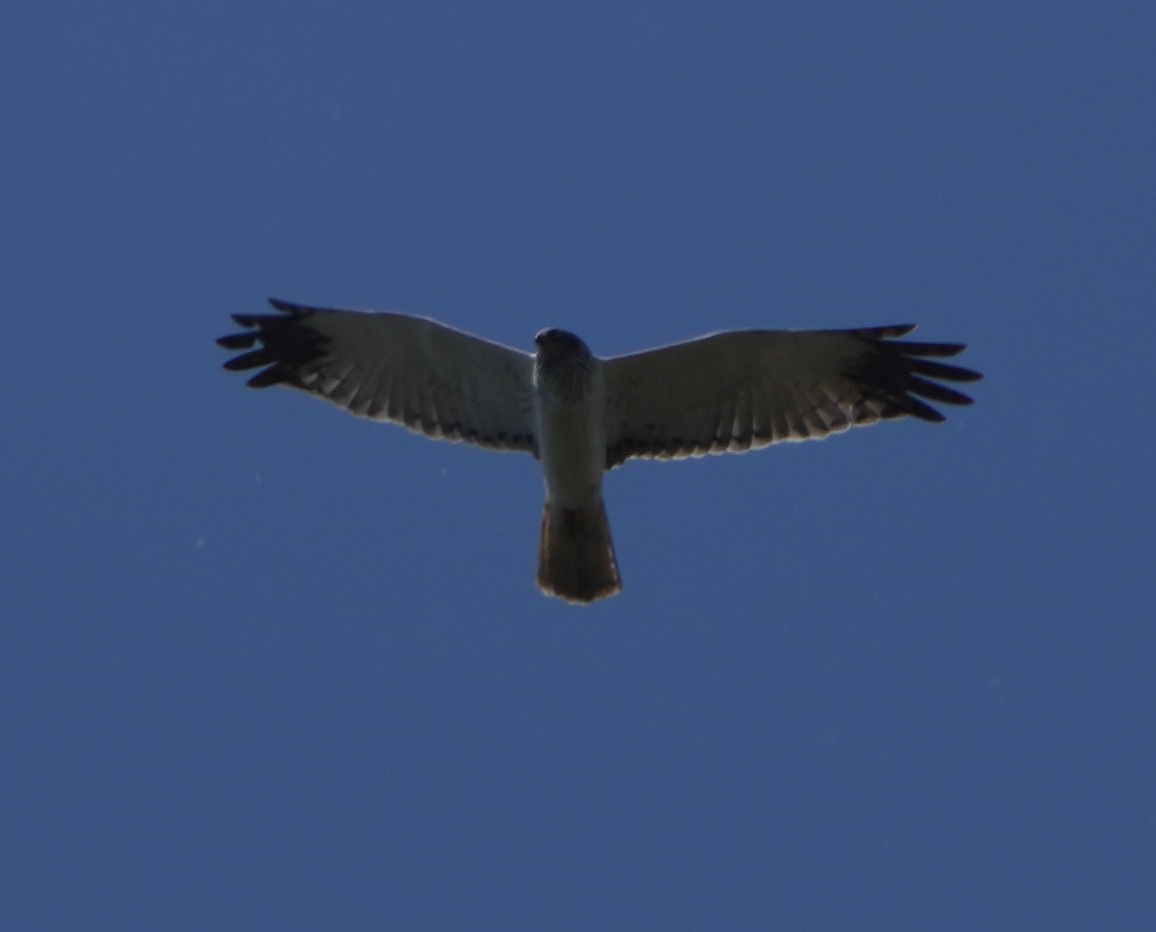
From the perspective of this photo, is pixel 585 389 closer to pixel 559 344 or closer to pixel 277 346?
pixel 559 344

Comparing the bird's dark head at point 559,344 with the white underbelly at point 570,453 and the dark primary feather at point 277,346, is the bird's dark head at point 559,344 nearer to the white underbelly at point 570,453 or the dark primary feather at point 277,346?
the white underbelly at point 570,453

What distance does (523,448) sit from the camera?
11.6 m

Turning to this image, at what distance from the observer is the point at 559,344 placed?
10.8m

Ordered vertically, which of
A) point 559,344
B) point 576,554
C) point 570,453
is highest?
point 559,344

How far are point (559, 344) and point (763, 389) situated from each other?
1469mm

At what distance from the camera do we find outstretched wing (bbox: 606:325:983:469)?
36.9 feet

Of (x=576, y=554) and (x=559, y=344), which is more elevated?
(x=559, y=344)

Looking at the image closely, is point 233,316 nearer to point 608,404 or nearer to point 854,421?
point 608,404

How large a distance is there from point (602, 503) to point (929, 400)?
207cm

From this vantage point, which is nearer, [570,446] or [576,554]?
[570,446]

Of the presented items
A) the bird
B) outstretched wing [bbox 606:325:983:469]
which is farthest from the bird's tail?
outstretched wing [bbox 606:325:983:469]

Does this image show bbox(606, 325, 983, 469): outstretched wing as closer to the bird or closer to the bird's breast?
the bird

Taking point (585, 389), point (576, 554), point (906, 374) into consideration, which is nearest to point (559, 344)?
point (585, 389)

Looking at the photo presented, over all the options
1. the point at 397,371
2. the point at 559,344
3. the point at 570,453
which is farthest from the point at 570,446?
the point at 397,371
